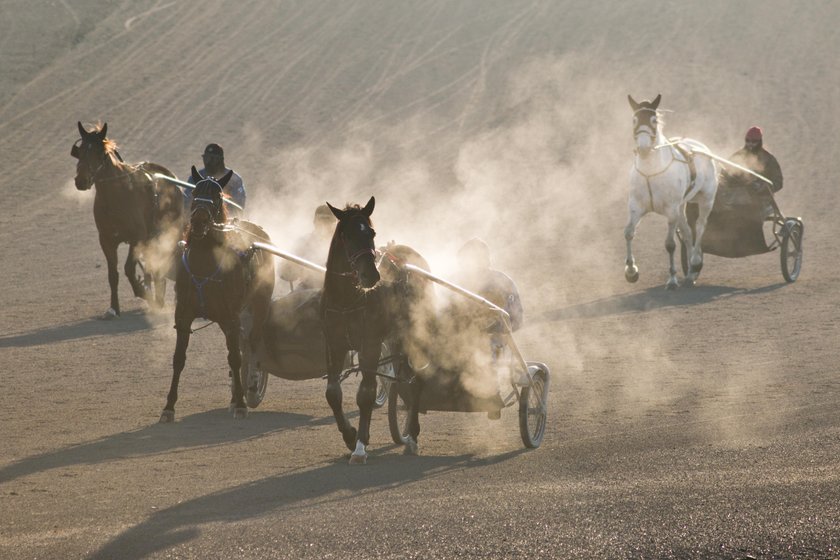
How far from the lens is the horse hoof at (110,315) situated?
18.4 metres

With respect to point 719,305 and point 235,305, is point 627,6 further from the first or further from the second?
point 235,305

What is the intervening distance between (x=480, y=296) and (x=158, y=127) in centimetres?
2342

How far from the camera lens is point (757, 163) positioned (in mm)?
21703

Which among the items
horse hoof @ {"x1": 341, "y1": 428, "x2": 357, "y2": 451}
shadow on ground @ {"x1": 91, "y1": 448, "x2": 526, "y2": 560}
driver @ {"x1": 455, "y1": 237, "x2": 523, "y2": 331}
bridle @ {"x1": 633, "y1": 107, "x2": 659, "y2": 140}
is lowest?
shadow on ground @ {"x1": 91, "y1": 448, "x2": 526, "y2": 560}

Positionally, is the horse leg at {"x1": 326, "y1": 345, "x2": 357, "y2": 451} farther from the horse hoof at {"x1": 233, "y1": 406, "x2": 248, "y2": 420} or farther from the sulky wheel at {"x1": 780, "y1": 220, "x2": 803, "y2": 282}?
the sulky wheel at {"x1": 780, "y1": 220, "x2": 803, "y2": 282}

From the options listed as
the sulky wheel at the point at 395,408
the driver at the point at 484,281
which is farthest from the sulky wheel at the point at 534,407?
the sulky wheel at the point at 395,408

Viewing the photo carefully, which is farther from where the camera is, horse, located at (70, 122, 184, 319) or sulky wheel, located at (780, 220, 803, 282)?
sulky wheel, located at (780, 220, 803, 282)

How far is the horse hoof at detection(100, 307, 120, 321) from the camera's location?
60.3ft

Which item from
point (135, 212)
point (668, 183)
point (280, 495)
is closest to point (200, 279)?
point (280, 495)

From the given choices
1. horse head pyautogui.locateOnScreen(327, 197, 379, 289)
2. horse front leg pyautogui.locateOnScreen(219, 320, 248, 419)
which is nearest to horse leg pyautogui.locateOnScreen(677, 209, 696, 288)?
horse front leg pyautogui.locateOnScreen(219, 320, 248, 419)

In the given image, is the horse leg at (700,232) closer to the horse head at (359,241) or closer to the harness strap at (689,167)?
the harness strap at (689,167)

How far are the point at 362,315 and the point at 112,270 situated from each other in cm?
865

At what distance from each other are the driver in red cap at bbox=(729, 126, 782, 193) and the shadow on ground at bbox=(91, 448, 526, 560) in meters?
11.5

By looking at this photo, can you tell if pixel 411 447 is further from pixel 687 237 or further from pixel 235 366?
pixel 687 237
